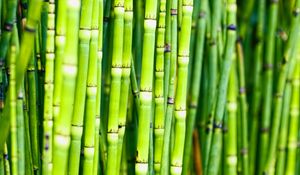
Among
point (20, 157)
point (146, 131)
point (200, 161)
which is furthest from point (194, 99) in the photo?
point (20, 157)

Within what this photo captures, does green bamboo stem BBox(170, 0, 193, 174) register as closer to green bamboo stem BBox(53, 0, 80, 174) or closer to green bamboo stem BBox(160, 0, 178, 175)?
green bamboo stem BBox(160, 0, 178, 175)

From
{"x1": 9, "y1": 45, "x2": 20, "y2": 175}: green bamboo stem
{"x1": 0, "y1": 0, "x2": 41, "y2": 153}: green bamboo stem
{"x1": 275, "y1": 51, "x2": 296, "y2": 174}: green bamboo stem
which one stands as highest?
{"x1": 0, "y1": 0, "x2": 41, "y2": 153}: green bamboo stem

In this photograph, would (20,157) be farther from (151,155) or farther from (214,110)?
(214,110)

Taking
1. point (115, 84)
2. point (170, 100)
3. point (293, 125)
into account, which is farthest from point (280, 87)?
point (115, 84)

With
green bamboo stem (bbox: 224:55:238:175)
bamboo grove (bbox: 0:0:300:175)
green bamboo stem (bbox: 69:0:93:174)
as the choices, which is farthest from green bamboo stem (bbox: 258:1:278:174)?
green bamboo stem (bbox: 69:0:93:174)

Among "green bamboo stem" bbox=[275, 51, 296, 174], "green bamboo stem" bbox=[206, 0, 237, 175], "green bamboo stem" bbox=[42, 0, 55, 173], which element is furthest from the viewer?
"green bamboo stem" bbox=[275, 51, 296, 174]

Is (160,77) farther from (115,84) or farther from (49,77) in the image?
(49,77)

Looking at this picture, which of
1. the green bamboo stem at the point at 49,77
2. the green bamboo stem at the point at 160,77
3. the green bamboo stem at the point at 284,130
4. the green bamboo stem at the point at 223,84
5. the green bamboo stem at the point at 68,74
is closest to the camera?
the green bamboo stem at the point at 68,74

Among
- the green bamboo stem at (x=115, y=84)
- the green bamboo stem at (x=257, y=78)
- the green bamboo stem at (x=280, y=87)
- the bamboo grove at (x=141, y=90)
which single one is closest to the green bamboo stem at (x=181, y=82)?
the bamboo grove at (x=141, y=90)

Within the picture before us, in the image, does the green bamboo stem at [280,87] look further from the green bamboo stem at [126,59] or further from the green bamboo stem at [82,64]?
the green bamboo stem at [82,64]
